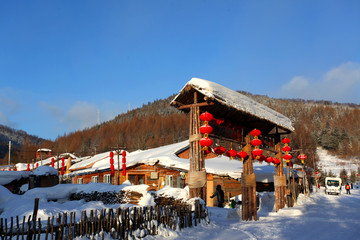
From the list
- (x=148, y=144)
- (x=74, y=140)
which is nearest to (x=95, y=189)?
(x=148, y=144)

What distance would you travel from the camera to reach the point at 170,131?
115438 millimetres

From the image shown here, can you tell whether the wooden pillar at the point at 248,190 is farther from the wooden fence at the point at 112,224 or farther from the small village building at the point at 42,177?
the small village building at the point at 42,177

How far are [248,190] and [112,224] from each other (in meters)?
7.38

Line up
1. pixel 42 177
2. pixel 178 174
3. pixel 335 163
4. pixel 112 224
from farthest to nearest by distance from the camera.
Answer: pixel 335 163, pixel 178 174, pixel 42 177, pixel 112 224

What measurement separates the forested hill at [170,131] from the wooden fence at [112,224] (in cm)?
7754

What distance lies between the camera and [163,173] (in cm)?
2553

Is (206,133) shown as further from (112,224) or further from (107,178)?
(107,178)

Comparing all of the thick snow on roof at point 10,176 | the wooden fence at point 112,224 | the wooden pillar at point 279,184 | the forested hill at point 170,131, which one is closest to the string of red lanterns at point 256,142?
the wooden fence at point 112,224

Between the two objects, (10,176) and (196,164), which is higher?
(196,164)

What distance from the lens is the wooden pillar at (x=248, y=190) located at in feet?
41.3

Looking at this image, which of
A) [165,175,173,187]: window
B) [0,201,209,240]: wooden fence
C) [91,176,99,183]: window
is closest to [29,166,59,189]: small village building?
[91,176,99,183]: window

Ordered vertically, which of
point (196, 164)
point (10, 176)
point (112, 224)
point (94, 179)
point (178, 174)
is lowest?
point (94, 179)

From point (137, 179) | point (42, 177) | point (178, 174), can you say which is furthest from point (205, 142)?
point (137, 179)

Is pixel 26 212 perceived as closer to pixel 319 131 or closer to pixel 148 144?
pixel 148 144
